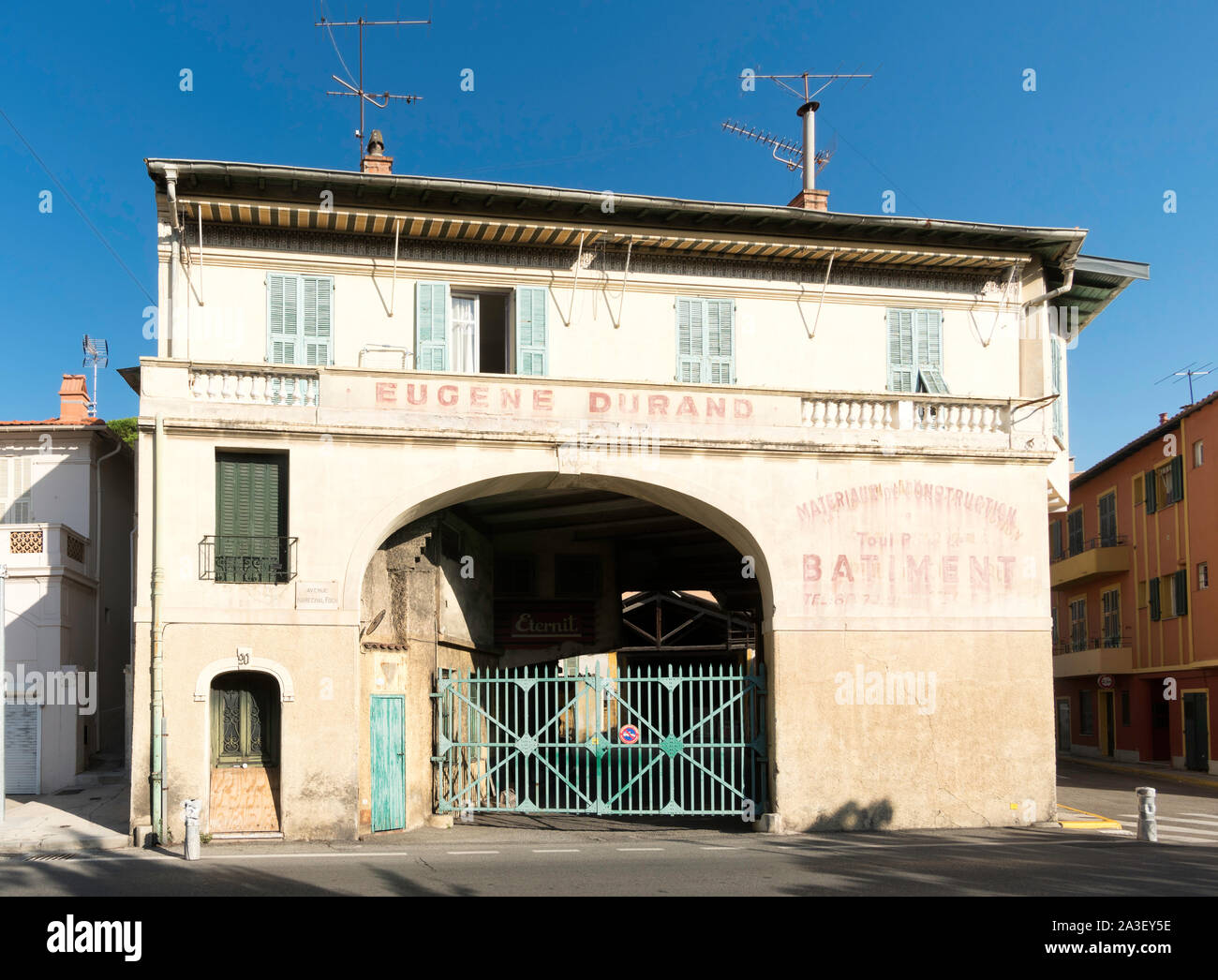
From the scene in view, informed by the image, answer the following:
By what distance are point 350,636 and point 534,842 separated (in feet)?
12.7

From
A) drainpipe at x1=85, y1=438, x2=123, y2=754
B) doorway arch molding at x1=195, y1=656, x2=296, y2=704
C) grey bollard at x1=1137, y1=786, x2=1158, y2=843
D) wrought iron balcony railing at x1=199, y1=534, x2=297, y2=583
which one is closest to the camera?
doorway arch molding at x1=195, y1=656, x2=296, y2=704

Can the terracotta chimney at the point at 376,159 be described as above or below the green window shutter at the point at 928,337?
above

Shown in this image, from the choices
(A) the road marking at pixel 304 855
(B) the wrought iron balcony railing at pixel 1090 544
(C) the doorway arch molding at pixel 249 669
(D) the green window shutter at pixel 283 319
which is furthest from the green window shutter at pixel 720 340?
(B) the wrought iron balcony railing at pixel 1090 544

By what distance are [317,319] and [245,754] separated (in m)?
6.85

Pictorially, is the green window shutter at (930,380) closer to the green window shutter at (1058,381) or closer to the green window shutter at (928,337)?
the green window shutter at (928,337)

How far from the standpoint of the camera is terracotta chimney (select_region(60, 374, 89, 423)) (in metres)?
27.8

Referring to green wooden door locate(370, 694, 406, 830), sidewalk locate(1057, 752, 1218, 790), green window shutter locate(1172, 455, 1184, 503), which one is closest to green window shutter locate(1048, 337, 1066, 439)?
sidewalk locate(1057, 752, 1218, 790)

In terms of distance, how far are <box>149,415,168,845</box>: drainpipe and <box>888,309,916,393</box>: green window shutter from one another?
11948 millimetres

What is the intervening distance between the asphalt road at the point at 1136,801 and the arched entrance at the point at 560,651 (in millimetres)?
6221

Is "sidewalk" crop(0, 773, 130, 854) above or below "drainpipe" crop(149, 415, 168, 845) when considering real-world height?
below

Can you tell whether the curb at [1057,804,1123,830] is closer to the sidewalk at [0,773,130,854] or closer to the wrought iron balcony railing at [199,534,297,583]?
the wrought iron balcony railing at [199,534,297,583]

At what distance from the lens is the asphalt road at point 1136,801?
17.2m
